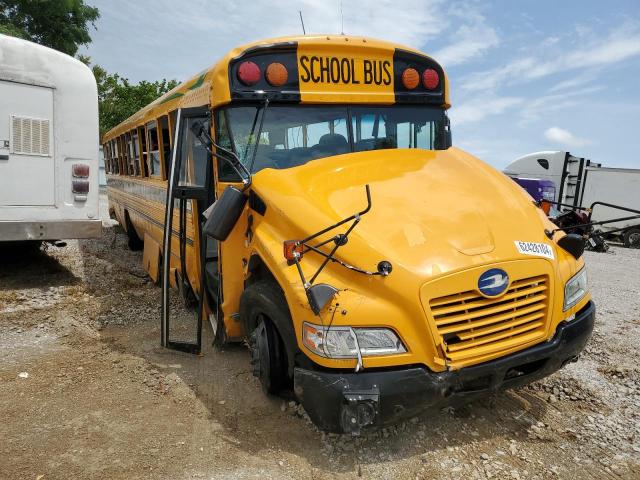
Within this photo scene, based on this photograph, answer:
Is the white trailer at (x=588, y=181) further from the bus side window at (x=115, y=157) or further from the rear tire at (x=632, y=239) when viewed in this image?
the bus side window at (x=115, y=157)

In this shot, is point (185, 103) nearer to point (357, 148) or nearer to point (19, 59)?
point (357, 148)

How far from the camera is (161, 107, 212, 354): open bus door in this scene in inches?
153

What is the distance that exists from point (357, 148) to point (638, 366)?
9.73ft

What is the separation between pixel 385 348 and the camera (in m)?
2.53

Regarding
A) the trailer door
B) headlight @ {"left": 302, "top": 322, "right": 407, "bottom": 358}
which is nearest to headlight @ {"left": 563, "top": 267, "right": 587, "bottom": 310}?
headlight @ {"left": 302, "top": 322, "right": 407, "bottom": 358}

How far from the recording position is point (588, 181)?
1670 centimetres

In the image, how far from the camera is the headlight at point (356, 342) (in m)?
2.51

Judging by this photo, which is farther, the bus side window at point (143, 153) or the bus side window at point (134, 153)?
the bus side window at point (134, 153)

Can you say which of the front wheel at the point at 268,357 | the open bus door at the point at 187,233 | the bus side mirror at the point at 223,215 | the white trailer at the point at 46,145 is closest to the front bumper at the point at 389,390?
the front wheel at the point at 268,357

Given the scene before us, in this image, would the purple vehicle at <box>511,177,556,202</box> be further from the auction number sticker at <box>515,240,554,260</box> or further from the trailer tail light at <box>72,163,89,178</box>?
the auction number sticker at <box>515,240,554,260</box>

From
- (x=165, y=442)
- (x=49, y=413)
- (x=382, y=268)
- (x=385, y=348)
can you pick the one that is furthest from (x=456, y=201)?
(x=49, y=413)

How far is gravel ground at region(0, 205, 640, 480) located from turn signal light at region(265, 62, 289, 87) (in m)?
2.25

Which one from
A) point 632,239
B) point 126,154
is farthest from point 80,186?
point 632,239

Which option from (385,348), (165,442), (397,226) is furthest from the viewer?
(165,442)
